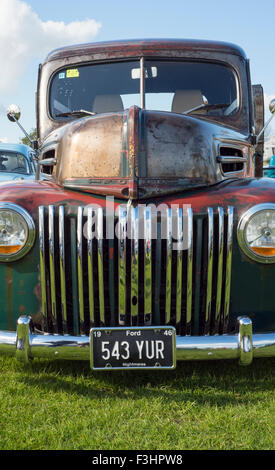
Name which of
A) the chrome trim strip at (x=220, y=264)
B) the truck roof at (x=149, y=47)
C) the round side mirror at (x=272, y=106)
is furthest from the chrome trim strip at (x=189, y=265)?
the round side mirror at (x=272, y=106)

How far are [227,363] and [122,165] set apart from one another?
4.35 feet

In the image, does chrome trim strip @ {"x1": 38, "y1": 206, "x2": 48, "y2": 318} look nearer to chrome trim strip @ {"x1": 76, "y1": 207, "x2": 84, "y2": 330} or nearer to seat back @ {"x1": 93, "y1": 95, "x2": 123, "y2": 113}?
chrome trim strip @ {"x1": 76, "y1": 207, "x2": 84, "y2": 330}

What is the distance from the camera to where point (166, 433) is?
1.91 m

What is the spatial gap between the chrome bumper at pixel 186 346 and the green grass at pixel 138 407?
0.24 m

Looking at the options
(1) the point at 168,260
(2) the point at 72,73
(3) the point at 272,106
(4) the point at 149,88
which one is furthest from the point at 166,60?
(1) the point at 168,260

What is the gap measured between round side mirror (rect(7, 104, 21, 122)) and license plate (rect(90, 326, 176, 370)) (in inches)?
94.7

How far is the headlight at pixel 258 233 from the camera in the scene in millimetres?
2209

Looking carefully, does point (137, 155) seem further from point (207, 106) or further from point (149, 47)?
point (149, 47)

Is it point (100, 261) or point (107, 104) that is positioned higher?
point (107, 104)

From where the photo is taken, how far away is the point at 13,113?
3.83m

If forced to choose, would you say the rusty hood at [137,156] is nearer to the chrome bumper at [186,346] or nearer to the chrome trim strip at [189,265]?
the chrome trim strip at [189,265]

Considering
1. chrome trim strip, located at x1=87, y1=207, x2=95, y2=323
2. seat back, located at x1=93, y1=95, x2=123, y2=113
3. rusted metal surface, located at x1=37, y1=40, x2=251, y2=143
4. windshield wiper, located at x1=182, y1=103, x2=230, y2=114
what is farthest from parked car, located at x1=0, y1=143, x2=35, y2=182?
chrome trim strip, located at x1=87, y1=207, x2=95, y2=323

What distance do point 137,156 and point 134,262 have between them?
22.6 inches

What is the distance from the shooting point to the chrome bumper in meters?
2.09
